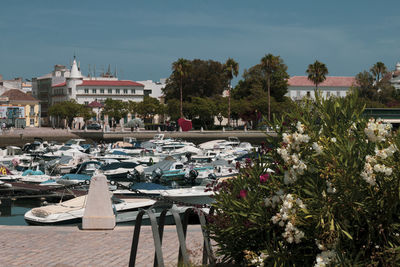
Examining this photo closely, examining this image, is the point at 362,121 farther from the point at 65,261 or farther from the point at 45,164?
the point at 45,164

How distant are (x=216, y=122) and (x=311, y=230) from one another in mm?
125172

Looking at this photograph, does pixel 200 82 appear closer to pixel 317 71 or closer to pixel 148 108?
pixel 148 108

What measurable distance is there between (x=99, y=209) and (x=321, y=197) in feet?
27.5

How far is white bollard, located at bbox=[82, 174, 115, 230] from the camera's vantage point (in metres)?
13.4

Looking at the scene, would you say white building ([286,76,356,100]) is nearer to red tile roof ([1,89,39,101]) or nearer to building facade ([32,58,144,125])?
building facade ([32,58,144,125])

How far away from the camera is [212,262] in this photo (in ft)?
25.2

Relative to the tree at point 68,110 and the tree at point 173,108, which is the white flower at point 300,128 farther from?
the tree at point 68,110

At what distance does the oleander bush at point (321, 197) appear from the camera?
5.90m

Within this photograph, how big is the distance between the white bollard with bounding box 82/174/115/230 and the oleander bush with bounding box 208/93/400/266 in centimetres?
682

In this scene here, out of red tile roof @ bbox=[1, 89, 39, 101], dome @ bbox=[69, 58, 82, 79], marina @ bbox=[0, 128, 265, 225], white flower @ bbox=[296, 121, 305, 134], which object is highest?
dome @ bbox=[69, 58, 82, 79]

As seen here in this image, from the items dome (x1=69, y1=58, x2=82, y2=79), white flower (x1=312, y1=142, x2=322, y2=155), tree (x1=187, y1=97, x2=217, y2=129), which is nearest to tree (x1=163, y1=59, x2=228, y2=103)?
tree (x1=187, y1=97, x2=217, y2=129)

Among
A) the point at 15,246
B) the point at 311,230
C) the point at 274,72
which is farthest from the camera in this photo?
the point at 274,72

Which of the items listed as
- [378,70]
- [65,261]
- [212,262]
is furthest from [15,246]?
[378,70]

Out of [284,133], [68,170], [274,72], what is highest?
[274,72]
